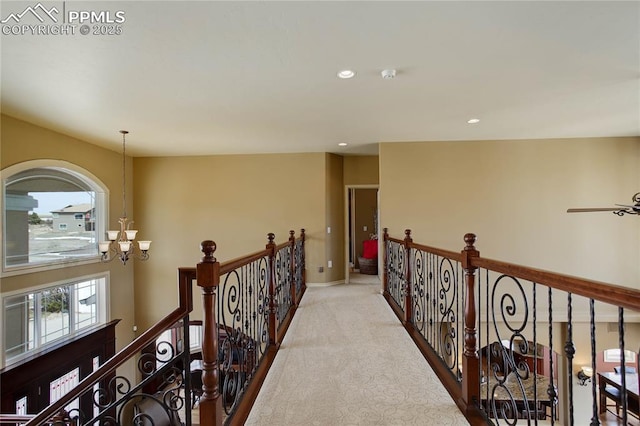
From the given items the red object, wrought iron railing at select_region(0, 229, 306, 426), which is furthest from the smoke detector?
the red object

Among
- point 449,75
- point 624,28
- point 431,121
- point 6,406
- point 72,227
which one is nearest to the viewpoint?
point 624,28

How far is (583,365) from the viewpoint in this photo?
6066 millimetres

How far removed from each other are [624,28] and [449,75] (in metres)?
1.25

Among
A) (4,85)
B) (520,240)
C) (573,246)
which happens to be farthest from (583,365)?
(4,85)

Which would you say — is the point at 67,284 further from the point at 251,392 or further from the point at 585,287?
the point at 585,287

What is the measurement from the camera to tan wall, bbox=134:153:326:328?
670 cm

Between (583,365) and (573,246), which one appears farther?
(583,365)

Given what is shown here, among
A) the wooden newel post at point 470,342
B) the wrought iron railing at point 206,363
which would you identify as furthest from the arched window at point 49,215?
the wooden newel post at point 470,342

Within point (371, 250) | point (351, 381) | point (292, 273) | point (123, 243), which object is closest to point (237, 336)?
point (351, 381)

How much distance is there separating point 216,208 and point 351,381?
202 inches

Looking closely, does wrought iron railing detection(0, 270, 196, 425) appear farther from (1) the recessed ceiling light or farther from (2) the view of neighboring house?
(2) the view of neighboring house

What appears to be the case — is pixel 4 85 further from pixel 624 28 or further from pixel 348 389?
pixel 624 28

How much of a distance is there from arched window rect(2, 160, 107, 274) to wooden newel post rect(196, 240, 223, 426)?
4.41m

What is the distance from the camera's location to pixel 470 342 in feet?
7.11
